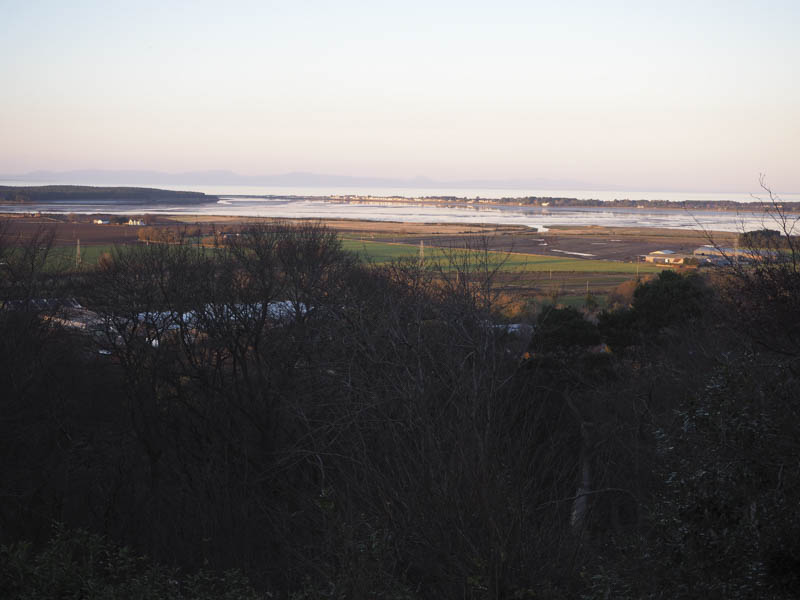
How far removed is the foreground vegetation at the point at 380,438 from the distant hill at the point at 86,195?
10258 cm

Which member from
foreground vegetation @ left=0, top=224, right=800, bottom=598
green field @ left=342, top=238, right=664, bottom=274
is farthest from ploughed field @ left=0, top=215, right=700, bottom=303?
foreground vegetation @ left=0, top=224, right=800, bottom=598

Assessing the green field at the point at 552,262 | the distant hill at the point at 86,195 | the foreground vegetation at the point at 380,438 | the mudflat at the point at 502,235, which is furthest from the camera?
the distant hill at the point at 86,195

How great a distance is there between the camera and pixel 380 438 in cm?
1345

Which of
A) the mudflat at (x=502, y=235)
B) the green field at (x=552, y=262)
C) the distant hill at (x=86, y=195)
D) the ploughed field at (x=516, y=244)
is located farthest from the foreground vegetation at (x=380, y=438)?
the distant hill at (x=86, y=195)

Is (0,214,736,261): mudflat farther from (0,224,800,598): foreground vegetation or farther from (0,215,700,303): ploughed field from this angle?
(0,224,800,598): foreground vegetation

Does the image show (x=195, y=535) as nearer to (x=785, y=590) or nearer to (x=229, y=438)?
(x=229, y=438)

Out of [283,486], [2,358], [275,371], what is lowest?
[283,486]

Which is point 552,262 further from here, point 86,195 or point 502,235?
point 86,195

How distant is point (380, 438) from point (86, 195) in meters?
149

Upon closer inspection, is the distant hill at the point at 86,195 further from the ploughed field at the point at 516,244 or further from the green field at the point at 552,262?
the green field at the point at 552,262

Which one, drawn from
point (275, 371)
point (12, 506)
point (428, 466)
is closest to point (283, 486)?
point (275, 371)

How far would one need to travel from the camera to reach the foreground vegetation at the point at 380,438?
Answer: 25.1ft

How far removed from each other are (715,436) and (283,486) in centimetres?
1178

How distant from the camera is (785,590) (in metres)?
6.71
